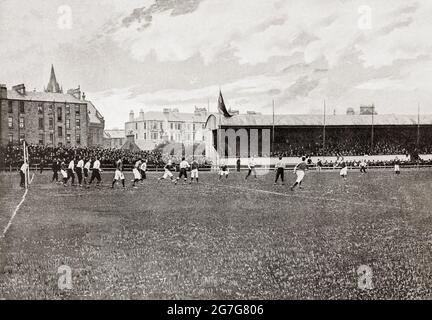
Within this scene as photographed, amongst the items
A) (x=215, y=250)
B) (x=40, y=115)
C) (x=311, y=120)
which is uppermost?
(x=311, y=120)

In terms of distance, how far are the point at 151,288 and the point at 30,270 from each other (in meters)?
2.06

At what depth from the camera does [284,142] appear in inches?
1390

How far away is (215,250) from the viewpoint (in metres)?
→ 8.09

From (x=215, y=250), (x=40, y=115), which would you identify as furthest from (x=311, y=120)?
(x=215, y=250)

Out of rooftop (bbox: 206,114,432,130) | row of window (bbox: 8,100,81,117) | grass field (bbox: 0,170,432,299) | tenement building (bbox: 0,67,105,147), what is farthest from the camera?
rooftop (bbox: 206,114,432,130)

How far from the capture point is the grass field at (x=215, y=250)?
6.62 metres

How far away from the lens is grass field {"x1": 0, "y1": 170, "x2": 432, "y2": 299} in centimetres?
662

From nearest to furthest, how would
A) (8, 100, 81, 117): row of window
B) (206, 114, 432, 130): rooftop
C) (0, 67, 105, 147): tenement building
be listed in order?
(0, 67, 105, 147): tenement building → (8, 100, 81, 117): row of window → (206, 114, 432, 130): rooftop

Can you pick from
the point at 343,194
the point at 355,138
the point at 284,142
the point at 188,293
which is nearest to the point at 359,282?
the point at 188,293

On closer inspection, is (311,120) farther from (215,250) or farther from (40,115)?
(215,250)

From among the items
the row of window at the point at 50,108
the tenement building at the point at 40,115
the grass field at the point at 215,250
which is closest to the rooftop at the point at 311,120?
the tenement building at the point at 40,115

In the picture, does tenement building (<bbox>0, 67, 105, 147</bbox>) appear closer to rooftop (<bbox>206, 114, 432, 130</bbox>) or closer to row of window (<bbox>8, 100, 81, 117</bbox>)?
row of window (<bbox>8, 100, 81, 117</bbox>)

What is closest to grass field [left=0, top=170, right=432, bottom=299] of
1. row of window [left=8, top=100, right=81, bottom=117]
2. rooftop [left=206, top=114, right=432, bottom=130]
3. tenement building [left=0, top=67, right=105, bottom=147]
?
tenement building [left=0, top=67, right=105, bottom=147]
